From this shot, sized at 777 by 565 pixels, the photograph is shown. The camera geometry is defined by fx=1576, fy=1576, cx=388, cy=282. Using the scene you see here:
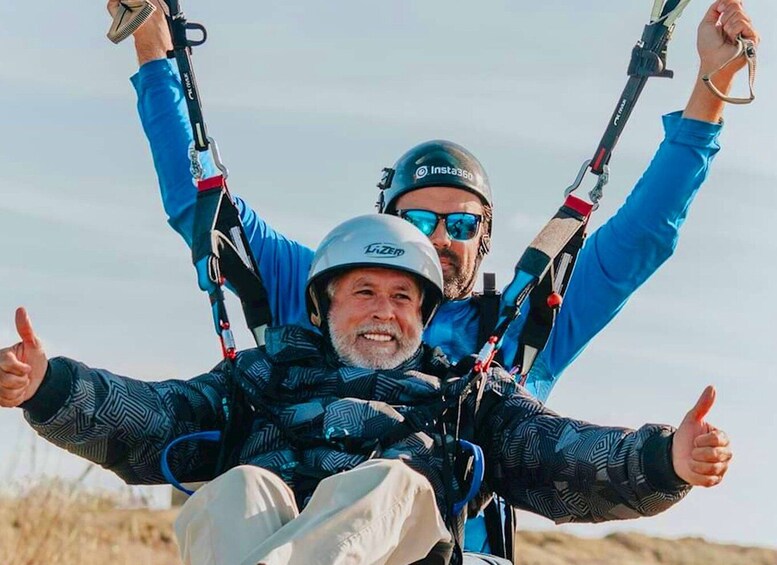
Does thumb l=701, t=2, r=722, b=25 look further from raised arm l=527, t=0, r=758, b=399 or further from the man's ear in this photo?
the man's ear

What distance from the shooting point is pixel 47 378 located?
6.23 meters

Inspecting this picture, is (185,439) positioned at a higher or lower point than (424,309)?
lower

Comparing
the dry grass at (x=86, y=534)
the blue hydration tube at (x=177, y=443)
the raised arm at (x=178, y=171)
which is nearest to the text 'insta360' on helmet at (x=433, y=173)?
the raised arm at (x=178, y=171)

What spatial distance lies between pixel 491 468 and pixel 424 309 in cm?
92

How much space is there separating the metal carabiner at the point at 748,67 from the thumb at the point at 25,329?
333 centimetres

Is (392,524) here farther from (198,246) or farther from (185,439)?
(198,246)

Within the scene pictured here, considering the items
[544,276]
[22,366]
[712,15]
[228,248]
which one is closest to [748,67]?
[712,15]

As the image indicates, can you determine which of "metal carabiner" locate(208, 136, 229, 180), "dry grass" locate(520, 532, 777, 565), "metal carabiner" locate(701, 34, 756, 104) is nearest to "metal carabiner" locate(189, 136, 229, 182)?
"metal carabiner" locate(208, 136, 229, 180)

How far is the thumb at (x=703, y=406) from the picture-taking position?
5.69m

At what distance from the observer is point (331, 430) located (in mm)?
6234

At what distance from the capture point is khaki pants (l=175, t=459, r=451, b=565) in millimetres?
5309

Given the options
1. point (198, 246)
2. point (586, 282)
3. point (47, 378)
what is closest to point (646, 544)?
point (586, 282)

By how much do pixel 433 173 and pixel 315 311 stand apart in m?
1.40

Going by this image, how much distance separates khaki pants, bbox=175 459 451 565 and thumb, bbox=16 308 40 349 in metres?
0.98
